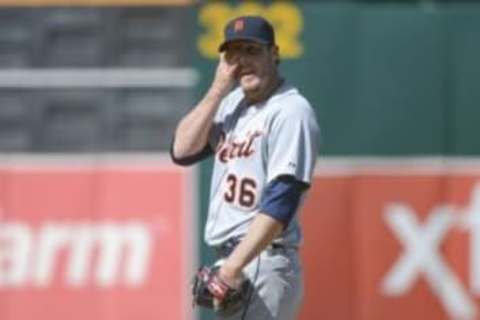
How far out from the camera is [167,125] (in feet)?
24.7

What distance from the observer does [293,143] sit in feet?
13.5

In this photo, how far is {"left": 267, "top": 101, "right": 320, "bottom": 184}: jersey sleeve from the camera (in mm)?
4090

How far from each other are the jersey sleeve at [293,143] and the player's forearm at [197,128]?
202 millimetres

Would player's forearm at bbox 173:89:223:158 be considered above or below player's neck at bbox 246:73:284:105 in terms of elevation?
below

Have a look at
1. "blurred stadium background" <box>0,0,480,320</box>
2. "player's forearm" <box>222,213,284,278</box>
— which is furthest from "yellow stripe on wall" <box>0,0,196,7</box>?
"player's forearm" <box>222,213,284,278</box>

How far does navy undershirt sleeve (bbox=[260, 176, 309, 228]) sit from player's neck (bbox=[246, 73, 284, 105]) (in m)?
0.26

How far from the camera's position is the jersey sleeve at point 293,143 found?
409 cm

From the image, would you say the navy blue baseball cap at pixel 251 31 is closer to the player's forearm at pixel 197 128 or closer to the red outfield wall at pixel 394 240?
the player's forearm at pixel 197 128

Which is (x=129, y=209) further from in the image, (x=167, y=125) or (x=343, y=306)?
(x=343, y=306)

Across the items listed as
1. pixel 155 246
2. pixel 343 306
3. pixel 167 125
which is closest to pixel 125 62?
pixel 167 125

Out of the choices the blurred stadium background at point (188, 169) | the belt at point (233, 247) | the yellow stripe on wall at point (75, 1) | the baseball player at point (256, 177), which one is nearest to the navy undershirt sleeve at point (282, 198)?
the baseball player at point (256, 177)

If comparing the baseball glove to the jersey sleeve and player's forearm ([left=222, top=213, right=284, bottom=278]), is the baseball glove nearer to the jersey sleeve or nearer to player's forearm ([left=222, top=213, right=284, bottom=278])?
player's forearm ([left=222, top=213, right=284, bottom=278])

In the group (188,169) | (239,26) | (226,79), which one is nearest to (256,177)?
(226,79)

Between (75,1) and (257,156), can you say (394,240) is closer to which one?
(75,1)
